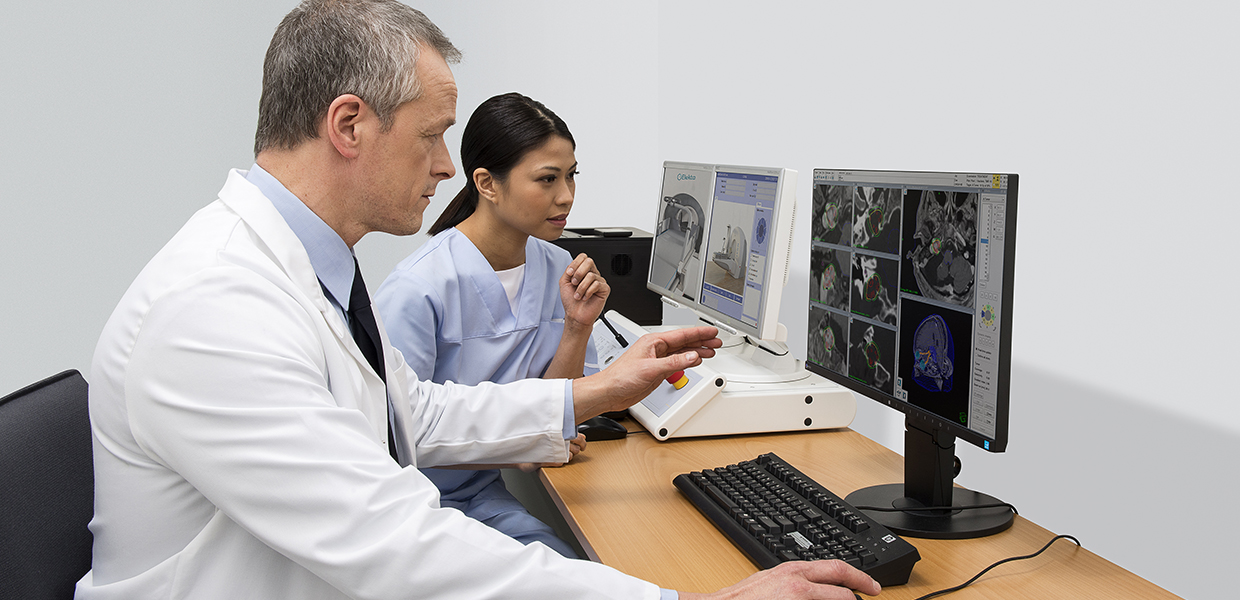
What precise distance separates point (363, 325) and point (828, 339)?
0.77 m

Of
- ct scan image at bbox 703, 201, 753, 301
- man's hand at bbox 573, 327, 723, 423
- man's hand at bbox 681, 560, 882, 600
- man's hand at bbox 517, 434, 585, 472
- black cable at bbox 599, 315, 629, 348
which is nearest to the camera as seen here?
man's hand at bbox 681, 560, 882, 600

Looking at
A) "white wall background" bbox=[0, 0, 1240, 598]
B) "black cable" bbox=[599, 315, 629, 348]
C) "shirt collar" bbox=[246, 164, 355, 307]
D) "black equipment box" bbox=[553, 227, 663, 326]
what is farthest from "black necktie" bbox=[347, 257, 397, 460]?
"black equipment box" bbox=[553, 227, 663, 326]

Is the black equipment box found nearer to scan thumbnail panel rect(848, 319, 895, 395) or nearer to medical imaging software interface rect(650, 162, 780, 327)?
medical imaging software interface rect(650, 162, 780, 327)

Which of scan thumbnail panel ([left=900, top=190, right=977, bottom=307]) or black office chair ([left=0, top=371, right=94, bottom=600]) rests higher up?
scan thumbnail panel ([left=900, top=190, right=977, bottom=307])

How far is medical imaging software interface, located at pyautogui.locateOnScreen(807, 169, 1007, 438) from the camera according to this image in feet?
3.57

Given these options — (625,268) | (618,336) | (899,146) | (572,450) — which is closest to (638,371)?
(572,450)

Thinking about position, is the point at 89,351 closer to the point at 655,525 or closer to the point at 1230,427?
the point at 655,525

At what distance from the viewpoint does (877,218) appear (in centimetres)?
130

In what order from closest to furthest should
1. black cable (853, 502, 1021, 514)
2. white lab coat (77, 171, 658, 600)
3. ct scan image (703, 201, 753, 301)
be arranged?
1. white lab coat (77, 171, 658, 600)
2. black cable (853, 502, 1021, 514)
3. ct scan image (703, 201, 753, 301)

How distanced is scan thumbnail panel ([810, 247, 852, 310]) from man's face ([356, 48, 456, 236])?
67cm

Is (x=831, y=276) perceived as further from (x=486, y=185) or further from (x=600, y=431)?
(x=486, y=185)

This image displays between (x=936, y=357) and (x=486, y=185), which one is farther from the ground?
(x=486, y=185)

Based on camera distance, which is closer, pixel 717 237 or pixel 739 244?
pixel 739 244

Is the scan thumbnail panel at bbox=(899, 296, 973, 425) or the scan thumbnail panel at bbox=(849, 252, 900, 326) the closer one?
the scan thumbnail panel at bbox=(899, 296, 973, 425)
